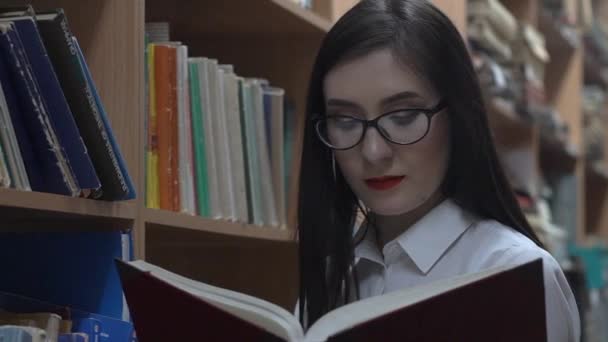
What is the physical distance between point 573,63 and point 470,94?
3003 mm

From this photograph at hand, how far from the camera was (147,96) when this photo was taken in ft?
5.09

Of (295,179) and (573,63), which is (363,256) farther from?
(573,63)

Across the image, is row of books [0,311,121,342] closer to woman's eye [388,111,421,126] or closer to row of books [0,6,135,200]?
row of books [0,6,135,200]

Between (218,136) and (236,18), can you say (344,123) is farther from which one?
(236,18)

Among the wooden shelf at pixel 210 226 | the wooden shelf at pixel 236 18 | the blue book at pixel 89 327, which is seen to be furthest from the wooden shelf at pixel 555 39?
the blue book at pixel 89 327

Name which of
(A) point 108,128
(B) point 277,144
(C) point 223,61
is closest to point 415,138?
(A) point 108,128

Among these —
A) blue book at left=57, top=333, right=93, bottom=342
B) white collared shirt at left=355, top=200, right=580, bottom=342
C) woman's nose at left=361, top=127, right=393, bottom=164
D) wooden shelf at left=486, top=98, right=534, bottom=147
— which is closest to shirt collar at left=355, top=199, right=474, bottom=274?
white collared shirt at left=355, top=200, right=580, bottom=342

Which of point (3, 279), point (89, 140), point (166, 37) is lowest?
point (3, 279)

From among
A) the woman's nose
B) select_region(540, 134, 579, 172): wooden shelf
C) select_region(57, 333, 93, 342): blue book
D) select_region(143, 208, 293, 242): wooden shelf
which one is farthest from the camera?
select_region(540, 134, 579, 172): wooden shelf

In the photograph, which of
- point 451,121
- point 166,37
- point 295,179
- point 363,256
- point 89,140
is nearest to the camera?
point 89,140

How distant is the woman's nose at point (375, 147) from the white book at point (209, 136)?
416 mm

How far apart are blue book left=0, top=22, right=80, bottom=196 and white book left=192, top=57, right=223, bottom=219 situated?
18.4 inches

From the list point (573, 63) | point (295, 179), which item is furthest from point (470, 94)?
point (573, 63)

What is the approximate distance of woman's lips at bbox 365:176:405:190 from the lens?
1.38 metres
